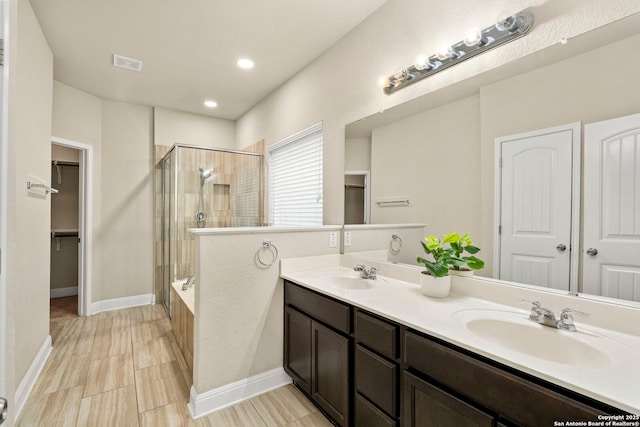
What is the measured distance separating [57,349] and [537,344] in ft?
12.1

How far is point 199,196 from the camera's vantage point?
3318mm

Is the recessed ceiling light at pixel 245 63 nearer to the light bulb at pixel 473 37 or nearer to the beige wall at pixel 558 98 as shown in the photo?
the light bulb at pixel 473 37

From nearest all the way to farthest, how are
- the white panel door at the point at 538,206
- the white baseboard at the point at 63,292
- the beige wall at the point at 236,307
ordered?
the white panel door at the point at 538,206 → the beige wall at the point at 236,307 → the white baseboard at the point at 63,292

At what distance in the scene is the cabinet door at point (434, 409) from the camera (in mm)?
973

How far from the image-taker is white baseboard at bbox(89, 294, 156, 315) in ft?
12.1

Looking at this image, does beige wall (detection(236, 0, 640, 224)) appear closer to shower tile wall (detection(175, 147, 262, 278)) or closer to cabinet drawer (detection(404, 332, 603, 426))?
shower tile wall (detection(175, 147, 262, 278))

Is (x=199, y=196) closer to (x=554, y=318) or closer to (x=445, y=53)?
(x=445, y=53)

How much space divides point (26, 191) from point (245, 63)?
6.68ft

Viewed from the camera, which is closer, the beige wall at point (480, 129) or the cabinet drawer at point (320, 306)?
the beige wall at point (480, 129)

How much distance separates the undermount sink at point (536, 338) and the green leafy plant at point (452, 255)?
247mm

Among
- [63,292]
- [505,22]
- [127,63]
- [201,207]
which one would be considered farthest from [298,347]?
[63,292]

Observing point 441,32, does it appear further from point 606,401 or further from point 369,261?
point 606,401

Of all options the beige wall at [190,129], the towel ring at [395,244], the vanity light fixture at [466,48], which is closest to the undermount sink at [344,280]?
the towel ring at [395,244]

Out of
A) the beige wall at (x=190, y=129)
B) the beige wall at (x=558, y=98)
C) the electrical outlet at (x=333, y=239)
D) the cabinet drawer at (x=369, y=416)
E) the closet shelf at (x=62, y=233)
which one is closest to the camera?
the beige wall at (x=558, y=98)
